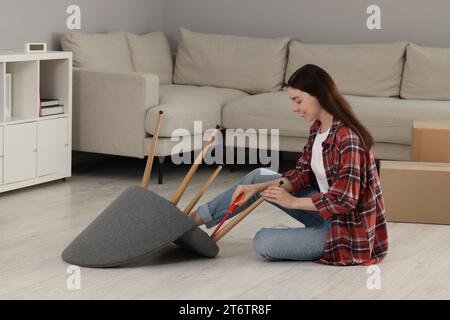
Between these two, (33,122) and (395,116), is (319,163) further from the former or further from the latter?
(33,122)

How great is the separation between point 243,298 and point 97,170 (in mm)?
2749

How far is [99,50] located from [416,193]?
2.21m

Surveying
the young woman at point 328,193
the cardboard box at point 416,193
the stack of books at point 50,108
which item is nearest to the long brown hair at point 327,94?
the young woman at point 328,193

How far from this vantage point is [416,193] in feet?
14.5

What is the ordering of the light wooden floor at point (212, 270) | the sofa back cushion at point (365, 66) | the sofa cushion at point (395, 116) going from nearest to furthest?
the light wooden floor at point (212, 270)
the sofa cushion at point (395, 116)
the sofa back cushion at point (365, 66)

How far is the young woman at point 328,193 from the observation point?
11.0 ft

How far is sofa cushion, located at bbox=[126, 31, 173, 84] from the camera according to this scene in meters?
6.01

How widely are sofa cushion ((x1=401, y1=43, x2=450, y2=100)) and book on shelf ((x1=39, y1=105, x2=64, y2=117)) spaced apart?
2.01m

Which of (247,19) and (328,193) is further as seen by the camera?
Answer: (247,19)

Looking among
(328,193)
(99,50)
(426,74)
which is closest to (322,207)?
(328,193)

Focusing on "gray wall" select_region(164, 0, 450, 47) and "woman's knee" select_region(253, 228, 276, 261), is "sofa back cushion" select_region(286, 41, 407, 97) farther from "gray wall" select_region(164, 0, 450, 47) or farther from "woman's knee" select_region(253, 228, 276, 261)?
"woman's knee" select_region(253, 228, 276, 261)

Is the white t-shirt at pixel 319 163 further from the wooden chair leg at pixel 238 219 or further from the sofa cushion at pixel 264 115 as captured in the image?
the sofa cushion at pixel 264 115

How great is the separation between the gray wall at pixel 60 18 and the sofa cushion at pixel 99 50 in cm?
14

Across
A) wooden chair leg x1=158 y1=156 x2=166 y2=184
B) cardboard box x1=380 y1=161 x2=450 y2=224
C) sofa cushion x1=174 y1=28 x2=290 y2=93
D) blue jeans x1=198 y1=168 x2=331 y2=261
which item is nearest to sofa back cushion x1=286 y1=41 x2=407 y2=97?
sofa cushion x1=174 y1=28 x2=290 y2=93
